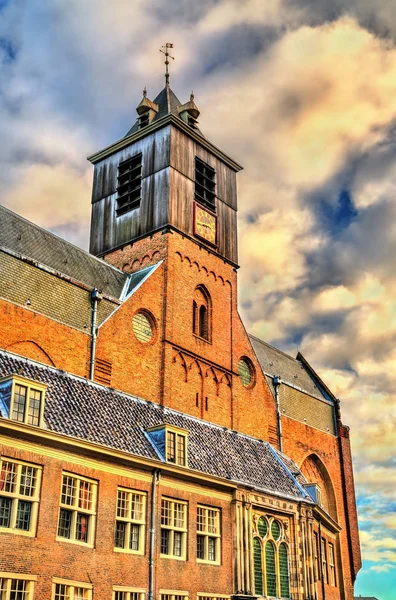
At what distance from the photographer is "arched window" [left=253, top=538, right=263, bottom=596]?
2331cm

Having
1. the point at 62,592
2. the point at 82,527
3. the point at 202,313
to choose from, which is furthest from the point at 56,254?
the point at 62,592

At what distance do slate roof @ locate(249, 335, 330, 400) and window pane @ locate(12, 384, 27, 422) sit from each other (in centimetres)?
2618

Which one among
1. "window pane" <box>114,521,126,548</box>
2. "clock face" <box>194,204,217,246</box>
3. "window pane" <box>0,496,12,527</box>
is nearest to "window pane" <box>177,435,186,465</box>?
"window pane" <box>114,521,126,548</box>

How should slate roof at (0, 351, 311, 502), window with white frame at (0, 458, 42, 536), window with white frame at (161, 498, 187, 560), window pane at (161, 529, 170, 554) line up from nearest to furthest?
window with white frame at (0, 458, 42, 536), slate roof at (0, 351, 311, 502), window pane at (161, 529, 170, 554), window with white frame at (161, 498, 187, 560)

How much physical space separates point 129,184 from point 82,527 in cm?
2462

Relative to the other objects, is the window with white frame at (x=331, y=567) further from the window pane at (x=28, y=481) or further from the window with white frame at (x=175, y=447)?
the window pane at (x=28, y=481)

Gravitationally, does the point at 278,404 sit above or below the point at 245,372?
below

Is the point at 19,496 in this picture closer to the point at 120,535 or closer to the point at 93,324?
the point at 120,535

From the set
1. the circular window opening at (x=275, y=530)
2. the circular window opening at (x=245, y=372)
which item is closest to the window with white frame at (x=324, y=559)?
the circular window opening at (x=275, y=530)

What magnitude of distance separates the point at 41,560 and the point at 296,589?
10820 millimetres

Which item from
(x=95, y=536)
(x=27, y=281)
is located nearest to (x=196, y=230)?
(x=27, y=281)

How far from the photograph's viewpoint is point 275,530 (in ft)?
81.6

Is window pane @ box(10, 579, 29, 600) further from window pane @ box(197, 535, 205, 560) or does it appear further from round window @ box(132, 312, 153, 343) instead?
round window @ box(132, 312, 153, 343)

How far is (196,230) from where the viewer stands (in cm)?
3812
